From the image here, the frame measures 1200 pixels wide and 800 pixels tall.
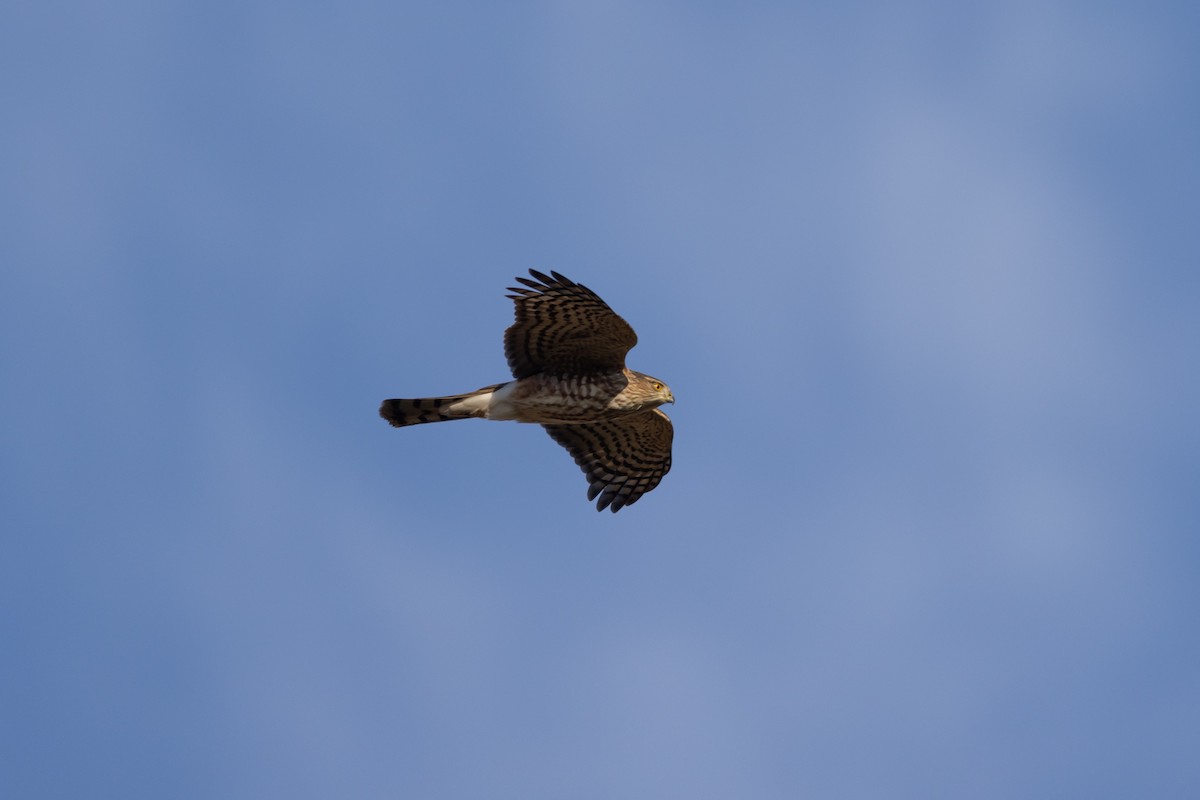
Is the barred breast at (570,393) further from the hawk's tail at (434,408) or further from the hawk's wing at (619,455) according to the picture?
the hawk's wing at (619,455)

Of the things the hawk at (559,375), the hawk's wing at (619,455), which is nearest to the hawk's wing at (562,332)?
the hawk at (559,375)

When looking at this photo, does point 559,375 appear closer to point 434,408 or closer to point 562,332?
point 562,332

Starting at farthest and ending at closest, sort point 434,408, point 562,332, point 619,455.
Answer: point 619,455 < point 434,408 < point 562,332

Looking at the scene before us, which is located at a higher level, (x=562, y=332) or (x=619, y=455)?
(x=562, y=332)

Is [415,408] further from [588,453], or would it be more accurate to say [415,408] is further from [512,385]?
[588,453]

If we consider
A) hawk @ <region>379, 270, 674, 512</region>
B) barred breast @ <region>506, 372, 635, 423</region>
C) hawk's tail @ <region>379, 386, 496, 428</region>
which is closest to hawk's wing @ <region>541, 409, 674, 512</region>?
hawk @ <region>379, 270, 674, 512</region>

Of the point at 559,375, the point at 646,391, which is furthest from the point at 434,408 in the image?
the point at 646,391

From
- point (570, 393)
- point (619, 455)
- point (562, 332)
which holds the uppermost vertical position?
point (562, 332)
